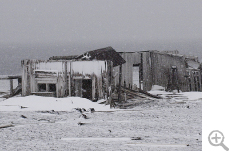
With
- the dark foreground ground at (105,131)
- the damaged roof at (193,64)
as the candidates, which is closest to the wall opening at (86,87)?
the dark foreground ground at (105,131)

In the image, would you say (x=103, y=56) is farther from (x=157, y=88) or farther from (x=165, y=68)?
(x=165, y=68)

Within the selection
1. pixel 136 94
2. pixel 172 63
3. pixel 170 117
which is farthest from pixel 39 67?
pixel 172 63

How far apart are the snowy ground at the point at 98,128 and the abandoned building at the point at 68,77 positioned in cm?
114

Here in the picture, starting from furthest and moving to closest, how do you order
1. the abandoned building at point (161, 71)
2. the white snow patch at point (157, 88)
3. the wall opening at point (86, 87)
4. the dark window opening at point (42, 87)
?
the white snow patch at point (157, 88) → the abandoned building at point (161, 71) → the dark window opening at point (42, 87) → the wall opening at point (86, 87)

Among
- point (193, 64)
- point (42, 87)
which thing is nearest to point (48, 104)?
point (42, 87)

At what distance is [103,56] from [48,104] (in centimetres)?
668

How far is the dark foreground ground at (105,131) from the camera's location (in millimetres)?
7410

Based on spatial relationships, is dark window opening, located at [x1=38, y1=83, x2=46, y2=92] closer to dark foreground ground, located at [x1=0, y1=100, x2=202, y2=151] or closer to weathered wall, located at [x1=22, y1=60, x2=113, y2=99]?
weathered wall, located at [x1=22, y1=60, x2=113, y2=99]

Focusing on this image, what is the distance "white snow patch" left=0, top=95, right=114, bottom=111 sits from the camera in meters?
14.1

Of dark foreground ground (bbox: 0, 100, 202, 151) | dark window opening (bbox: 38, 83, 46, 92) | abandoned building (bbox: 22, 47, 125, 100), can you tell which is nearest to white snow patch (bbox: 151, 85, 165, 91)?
abandoned building (bbox: 22, 47, 125, 100)

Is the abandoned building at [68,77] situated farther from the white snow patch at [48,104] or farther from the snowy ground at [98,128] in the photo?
the snowy ground at [98,128]

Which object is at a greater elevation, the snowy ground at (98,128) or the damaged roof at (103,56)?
the damaged roof at (103,56)

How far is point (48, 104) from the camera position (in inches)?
575

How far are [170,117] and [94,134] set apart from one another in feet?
14.2
